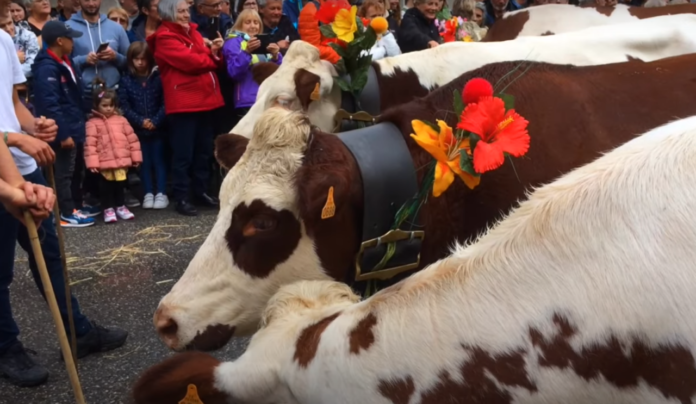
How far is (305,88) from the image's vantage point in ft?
11.8

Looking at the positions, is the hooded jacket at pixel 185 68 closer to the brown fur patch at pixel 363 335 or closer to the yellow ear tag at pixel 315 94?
the yellow ear tag at pixel 315 94

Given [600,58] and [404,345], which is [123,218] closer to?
[600,58]

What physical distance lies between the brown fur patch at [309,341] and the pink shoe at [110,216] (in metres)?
4.81

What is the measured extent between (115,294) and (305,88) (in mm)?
1915

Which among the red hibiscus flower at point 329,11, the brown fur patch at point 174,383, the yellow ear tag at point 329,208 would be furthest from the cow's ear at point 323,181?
the red hibiscus flower at point 329,11

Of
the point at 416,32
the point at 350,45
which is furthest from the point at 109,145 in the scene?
the point at 350,45

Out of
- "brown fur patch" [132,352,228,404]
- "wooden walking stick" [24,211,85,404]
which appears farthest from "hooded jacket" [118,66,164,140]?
"brown fur patch" [132,352,228,404]

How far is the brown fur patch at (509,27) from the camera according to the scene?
18.1ft

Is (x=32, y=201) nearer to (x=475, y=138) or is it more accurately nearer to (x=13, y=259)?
(x=13, y=259)

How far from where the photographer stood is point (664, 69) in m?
2.99

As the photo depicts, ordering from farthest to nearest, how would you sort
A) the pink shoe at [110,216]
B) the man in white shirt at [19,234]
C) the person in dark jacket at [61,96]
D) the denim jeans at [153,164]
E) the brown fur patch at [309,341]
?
1. the denim jeans at [153,164]
2. the pink shoe at [110,216]
3. the person in dark jacket at [61,96]
4. the man in white shirt at [19,234]
5. the brown fur patch at [309,341]

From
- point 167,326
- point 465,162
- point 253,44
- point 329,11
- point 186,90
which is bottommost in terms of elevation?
point 167,326

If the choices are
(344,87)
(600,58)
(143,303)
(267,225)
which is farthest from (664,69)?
(143,303)

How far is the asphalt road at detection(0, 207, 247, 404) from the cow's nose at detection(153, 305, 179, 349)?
42.7 inches
